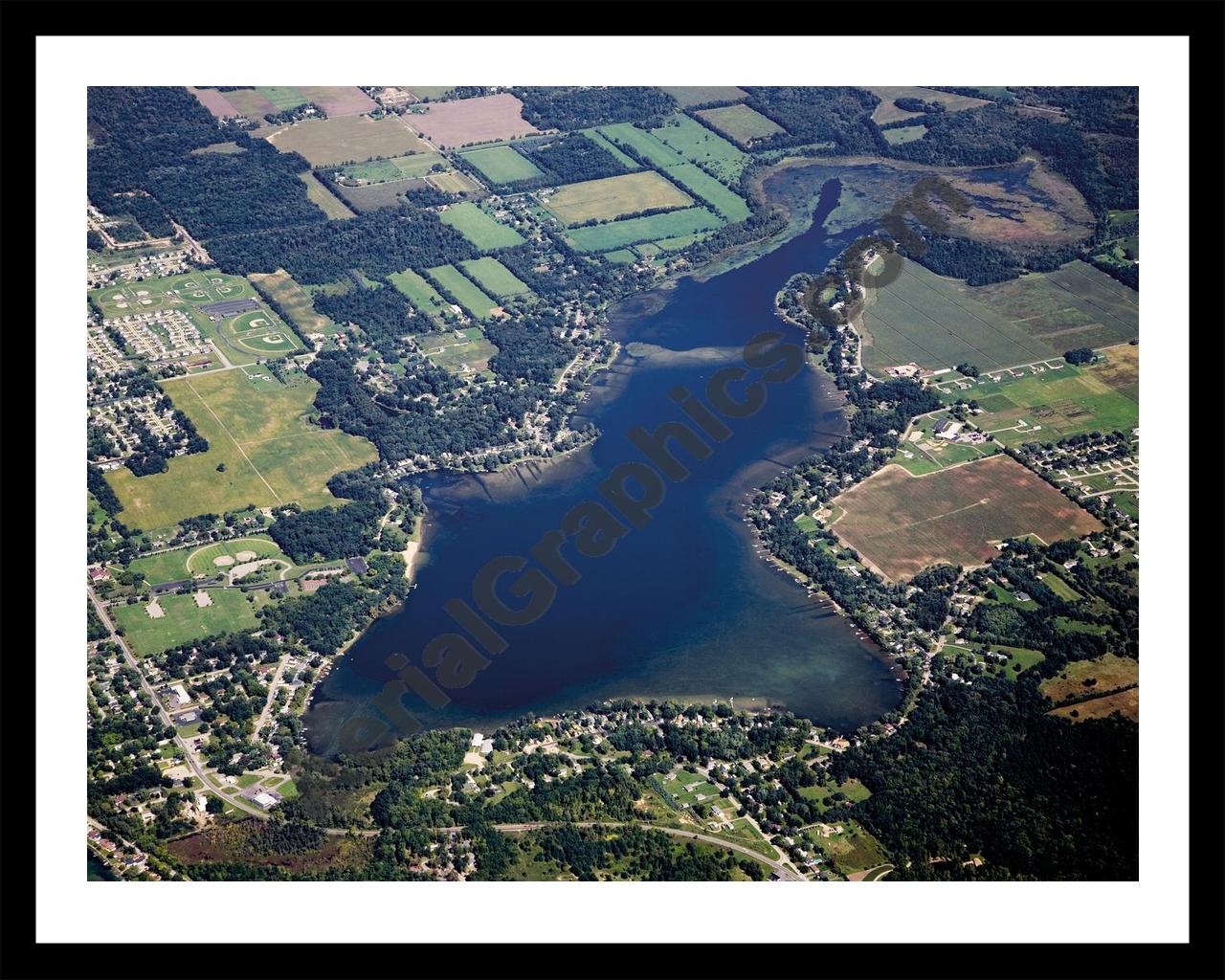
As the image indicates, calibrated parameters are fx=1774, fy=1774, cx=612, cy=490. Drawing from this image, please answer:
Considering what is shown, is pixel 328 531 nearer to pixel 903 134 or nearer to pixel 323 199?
pixel 323 199

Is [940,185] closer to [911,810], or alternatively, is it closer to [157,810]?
[911,810]

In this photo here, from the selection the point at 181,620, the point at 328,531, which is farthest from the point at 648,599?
the point at 181,620

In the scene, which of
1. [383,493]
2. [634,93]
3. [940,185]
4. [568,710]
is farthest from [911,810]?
[634,93]

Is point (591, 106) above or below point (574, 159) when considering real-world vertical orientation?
above

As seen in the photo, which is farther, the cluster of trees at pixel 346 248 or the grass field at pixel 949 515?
the cluster of trees at pixel 346 248

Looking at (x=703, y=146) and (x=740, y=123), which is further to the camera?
(x=740, y=123)

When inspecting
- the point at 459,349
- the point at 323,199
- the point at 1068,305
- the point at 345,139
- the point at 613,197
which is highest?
the point at 345,139

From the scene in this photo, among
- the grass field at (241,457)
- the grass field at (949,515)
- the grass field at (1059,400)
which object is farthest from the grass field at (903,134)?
the grass field at (241,457)

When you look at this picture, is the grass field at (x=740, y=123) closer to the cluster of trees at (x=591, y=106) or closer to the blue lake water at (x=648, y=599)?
the cluster of trees at (x=591, y=106)
